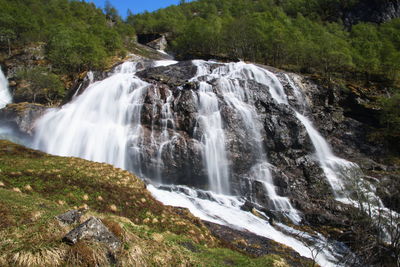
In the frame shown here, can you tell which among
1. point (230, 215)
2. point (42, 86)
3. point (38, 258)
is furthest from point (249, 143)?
point (42, 86)

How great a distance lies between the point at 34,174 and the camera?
54.9ft

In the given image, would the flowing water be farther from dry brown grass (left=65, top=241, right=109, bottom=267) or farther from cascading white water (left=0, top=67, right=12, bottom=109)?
cascading white water (left=0, top=67, right=12, bottom=109)

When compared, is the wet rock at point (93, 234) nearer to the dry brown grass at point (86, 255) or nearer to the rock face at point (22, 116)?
the dry brown grass at point (86, 255)

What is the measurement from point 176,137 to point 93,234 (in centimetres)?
2255

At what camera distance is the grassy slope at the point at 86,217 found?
6914mm

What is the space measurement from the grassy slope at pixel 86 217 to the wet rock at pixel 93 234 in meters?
0.19

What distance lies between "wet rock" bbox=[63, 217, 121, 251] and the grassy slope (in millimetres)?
195

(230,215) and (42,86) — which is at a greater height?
(42,86)

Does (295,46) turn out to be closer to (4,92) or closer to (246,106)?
(246,106)

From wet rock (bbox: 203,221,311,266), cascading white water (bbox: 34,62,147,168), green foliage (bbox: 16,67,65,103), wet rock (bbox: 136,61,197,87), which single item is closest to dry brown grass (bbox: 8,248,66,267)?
wet rock (bbox: 203,221,311,266)

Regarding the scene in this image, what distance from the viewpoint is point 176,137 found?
97.9 feet

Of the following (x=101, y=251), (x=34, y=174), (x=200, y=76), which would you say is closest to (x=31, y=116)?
(x=34, y=174)

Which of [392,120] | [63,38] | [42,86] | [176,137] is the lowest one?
[176,137]

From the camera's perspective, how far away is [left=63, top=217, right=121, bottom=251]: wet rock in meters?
7.15
